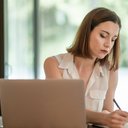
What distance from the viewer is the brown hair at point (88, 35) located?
1627 millimetres

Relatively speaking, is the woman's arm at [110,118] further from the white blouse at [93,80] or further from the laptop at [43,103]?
the white blouse at [93,80]

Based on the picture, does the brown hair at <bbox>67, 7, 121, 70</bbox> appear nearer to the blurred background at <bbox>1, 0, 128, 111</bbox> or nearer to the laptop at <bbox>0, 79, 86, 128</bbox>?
the laptop at <bbox>0, 79, 86, 128</bbox>

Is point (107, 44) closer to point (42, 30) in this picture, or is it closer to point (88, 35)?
point (88, 35)

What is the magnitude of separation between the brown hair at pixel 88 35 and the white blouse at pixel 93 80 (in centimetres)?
5

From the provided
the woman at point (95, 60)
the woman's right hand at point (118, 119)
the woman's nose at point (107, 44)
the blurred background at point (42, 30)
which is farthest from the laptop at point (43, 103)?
the blurred background at point (42, 30)

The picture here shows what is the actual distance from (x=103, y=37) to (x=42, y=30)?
7.30 feet

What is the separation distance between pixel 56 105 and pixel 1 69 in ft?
7.47

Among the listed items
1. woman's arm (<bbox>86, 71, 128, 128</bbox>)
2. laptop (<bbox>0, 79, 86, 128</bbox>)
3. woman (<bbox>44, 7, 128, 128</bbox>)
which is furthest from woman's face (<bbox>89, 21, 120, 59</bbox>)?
laptop (<bbox>0, 79, 86, 128</bbox>)

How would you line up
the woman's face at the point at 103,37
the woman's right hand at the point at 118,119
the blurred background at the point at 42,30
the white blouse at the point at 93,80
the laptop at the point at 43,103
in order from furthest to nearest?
the blurred background at the point at 42,30, the white blouse at the point at 93,80, the woman's face at the point at 103,37, the woman's right hand at the point at 118,119, the laptop at the point at 43,103

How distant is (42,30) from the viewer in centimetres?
379

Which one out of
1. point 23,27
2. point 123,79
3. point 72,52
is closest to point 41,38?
point 23,27

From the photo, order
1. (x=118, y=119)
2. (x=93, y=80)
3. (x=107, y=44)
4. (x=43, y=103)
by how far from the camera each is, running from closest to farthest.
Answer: (x=43, y=103)
(x=118, y=119)
(x=107, y=44)
(x=93, y=80)

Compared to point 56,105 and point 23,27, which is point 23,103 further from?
point 23,27

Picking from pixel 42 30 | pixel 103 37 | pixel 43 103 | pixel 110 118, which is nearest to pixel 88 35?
pixel 103 37
